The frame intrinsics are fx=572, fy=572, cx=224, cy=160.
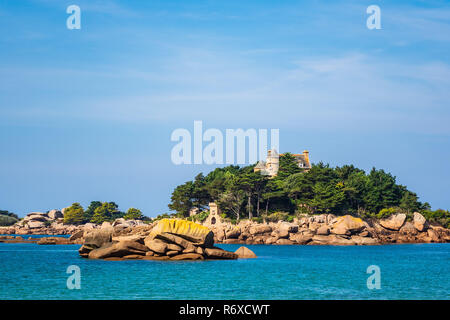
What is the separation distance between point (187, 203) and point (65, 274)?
58561 millimetres

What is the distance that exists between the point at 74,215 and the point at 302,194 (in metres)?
71.4

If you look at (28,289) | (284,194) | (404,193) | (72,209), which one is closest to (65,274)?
(28,289)

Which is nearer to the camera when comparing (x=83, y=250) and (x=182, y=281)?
(x=182, y=281)

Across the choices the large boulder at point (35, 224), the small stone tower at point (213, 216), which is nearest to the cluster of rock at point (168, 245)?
the small stone tower at point (213, 216)

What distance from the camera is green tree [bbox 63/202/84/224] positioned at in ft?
458

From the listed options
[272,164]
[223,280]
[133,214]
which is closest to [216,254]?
[223,280]

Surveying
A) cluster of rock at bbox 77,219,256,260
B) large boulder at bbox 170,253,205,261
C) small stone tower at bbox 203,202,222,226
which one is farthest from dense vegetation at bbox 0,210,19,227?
large boulder at bbox 170,253,205,261

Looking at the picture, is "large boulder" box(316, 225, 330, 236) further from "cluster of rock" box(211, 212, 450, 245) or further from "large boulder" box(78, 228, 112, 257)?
"large boulder" box(78, 228, 112, 257)

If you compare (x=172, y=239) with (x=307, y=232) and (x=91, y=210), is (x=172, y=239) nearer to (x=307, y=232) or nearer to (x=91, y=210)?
(x=307, y=232)

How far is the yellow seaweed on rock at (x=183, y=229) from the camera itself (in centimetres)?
4428

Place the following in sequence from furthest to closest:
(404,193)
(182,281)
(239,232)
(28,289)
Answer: (404,193) → (239,232) → (182,281) → (28,289)
